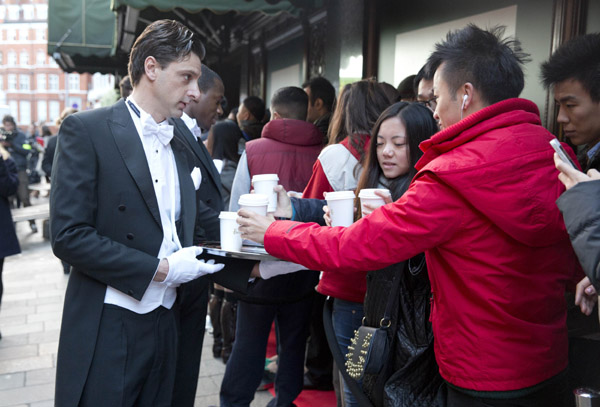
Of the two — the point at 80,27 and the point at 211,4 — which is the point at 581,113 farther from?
the point at 80,27

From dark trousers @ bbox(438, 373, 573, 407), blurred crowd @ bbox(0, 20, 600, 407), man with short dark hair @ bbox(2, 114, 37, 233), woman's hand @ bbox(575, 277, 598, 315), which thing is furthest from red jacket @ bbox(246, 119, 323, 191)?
man with short dark hair @ bbox(2, 114, 37, 233)

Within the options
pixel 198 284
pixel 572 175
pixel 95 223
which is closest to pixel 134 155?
pixel 95 223

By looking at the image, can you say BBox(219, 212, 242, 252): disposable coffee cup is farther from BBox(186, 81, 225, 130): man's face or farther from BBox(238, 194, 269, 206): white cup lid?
BBox(186, 81, 225, 130): man's face

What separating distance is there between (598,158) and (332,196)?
1.18 meters

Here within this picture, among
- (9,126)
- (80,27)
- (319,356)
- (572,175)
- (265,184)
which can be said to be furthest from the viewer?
(9,126)

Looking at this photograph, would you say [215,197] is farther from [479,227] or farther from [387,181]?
[479,227]

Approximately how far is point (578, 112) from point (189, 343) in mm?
2149

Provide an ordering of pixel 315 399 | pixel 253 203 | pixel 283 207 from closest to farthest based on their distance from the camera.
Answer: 1. pixel 253 203
2. pixel 283 207
3. pixel 315 399

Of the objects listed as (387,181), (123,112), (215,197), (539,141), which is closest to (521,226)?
(539,141)

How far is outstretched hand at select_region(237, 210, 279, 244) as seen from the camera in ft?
7.10

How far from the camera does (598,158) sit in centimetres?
238

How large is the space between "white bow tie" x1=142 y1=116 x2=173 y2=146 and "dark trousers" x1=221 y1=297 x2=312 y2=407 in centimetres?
155

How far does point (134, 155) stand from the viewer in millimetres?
2182

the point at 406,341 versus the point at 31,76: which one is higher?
the point at 31,76
